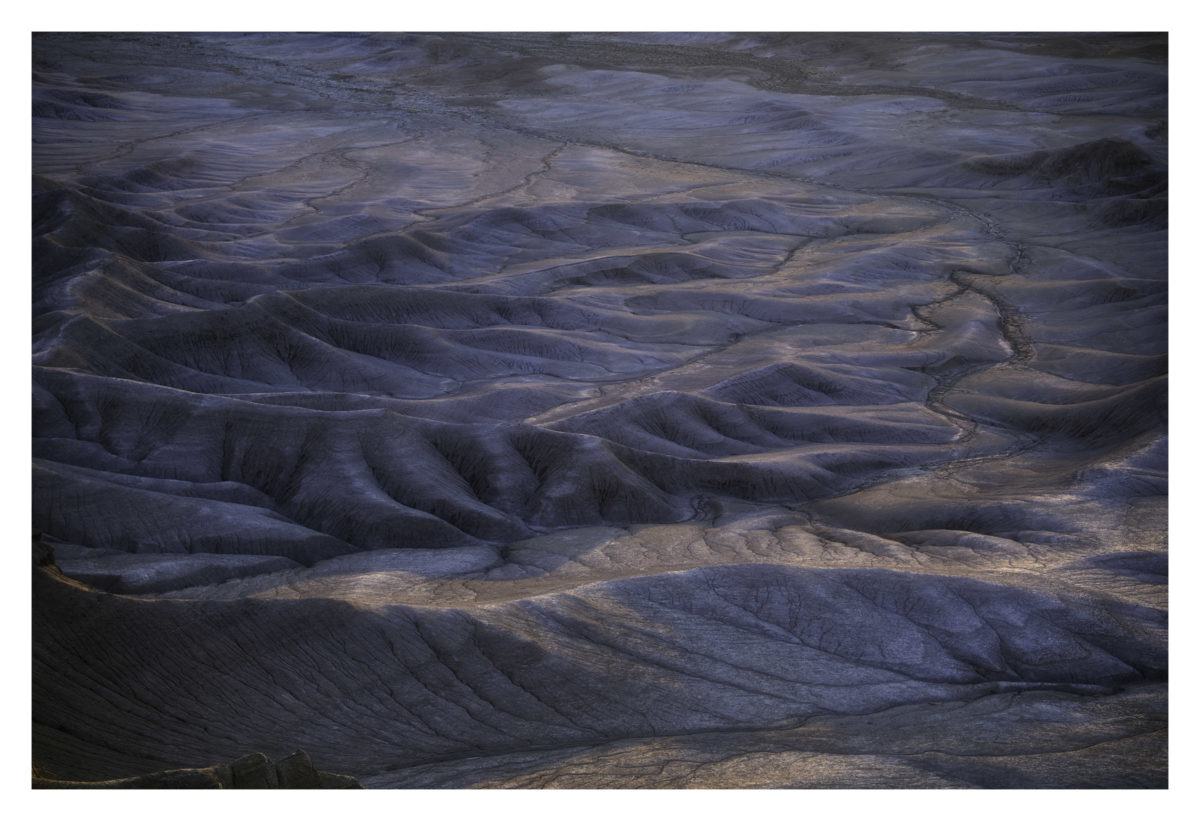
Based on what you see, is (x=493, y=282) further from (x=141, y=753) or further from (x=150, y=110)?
(x=150, y=110)

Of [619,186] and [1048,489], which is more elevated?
[619,186]

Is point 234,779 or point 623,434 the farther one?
point 623,434

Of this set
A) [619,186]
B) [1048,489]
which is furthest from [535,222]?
[1048,489]

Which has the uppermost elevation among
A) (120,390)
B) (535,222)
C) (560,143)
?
(560,143)

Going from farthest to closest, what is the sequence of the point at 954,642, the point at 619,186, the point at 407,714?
the point at 619,186 < the point at 954,642 < the point at 407,714

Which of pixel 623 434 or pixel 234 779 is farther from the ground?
pixel 234 779

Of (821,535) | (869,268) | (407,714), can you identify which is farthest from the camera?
(869,268)

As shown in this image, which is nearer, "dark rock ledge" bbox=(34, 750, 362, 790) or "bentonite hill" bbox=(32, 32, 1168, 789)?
"dark rock ledge" bbox=(34, 750, 362, 790)

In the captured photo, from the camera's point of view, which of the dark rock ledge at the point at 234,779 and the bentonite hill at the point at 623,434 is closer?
the dark rock ledge at the point at 234,779
